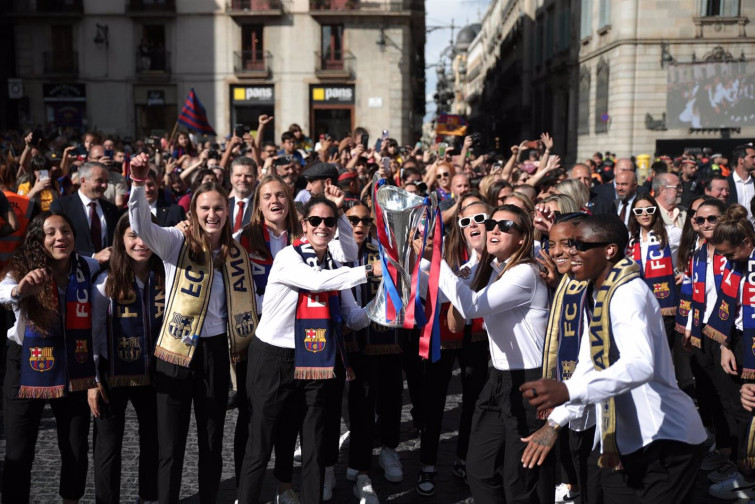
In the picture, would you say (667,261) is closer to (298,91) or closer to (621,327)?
(621,327)

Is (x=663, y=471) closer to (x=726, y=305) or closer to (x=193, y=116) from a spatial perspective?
(x=726, y=305)

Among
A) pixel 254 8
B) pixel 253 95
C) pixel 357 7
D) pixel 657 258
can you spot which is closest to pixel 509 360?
pixel 657 258

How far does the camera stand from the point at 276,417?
14.2 ft

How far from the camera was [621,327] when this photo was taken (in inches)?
120

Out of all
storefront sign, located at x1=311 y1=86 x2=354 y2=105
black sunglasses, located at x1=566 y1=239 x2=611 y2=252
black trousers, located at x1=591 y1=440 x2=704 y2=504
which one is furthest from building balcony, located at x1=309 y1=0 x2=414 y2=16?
black trousers, located at x1=591 y1=440 x2=704 y2=504

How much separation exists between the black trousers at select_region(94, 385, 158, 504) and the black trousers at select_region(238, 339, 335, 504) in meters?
0.63

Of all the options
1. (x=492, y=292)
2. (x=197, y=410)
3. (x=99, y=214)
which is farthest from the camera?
(x=99, y=214)

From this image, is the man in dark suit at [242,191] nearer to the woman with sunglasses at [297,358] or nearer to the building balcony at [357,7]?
the woman with sunglasses at [297,358]

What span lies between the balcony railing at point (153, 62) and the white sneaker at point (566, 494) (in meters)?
28.8

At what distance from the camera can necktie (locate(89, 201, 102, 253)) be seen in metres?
6.65

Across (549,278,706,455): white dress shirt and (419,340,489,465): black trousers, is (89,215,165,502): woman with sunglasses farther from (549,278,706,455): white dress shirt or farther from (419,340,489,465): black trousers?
(549,278,706,455): white dress shirt

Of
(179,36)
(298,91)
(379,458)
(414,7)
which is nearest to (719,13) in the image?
(414,7)

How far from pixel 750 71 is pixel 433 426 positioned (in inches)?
1071

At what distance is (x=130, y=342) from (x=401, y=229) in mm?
1806
